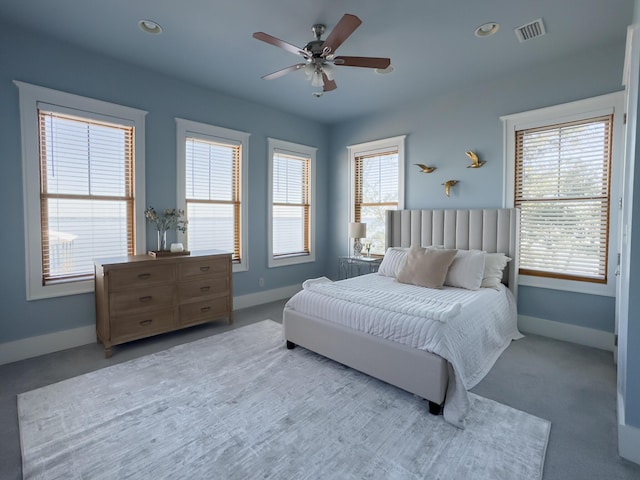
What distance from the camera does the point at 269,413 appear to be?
2.16 m

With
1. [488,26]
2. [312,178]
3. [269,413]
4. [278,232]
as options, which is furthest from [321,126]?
[269,413]

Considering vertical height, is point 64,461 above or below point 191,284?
below

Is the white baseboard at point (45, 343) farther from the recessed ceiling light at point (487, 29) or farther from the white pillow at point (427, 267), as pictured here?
the recessed ceiling light at point (487, 29)

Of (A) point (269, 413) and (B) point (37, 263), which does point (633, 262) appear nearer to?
(A) point (269, 413)

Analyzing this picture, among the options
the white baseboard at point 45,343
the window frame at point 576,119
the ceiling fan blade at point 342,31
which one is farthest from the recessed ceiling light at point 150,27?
the window frame at point 576,119

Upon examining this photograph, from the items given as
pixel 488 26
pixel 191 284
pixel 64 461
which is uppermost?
pixel 488 26

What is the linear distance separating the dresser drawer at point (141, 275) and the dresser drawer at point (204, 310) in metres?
0.40

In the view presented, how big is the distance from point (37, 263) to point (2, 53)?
1.87 metres

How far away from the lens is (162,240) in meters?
3.82

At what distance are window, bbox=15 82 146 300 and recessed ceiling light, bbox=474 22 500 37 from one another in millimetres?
3487

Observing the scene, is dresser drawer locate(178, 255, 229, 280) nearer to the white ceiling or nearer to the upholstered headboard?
the white ceiling

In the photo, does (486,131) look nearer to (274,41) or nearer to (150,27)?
(274,41)

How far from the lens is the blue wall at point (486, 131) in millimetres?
3240

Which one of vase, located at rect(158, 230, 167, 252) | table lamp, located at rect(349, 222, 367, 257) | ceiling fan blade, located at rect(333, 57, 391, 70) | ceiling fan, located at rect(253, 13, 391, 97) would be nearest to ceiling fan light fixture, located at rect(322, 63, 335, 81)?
ceiling fan, located at rect(253, 13, 391, 97)
